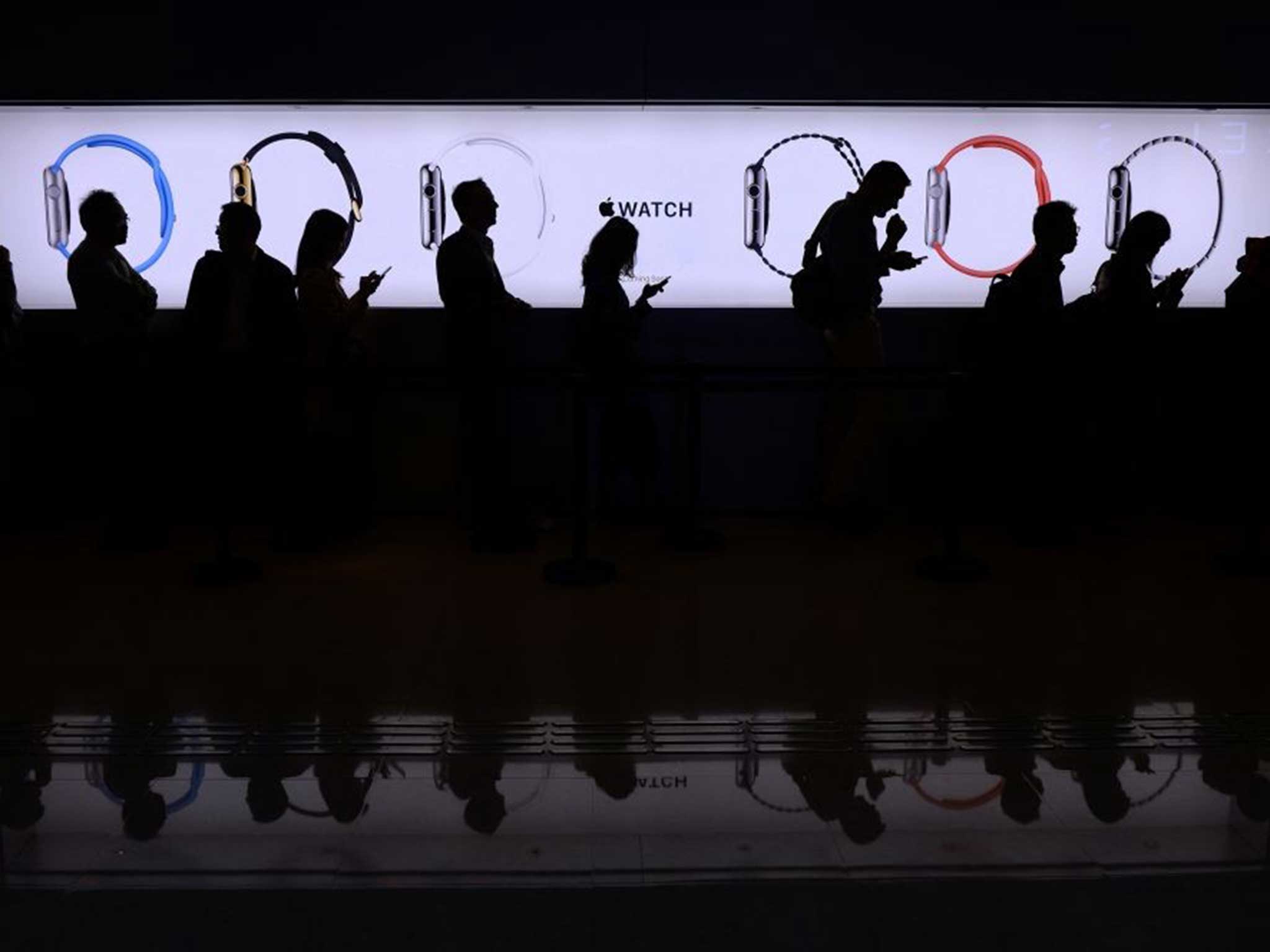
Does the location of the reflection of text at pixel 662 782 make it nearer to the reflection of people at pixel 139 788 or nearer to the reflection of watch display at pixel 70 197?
the reflection of people at pixel 139 788

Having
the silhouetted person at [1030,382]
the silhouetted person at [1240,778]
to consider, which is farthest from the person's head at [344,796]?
the silhouetted person at [1030,382]

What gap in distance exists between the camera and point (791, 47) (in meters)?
6.39

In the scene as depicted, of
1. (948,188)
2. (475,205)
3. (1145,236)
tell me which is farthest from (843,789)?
(948,188)

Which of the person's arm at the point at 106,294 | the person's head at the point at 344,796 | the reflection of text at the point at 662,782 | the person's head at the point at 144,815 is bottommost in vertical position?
Result: the reflection of text at the point at 662,782

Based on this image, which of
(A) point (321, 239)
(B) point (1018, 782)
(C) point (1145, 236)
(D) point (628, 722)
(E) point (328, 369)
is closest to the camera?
(B) point (1018, 782)

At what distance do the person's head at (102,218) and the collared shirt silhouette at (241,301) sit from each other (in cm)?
50

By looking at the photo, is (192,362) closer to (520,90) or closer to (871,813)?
(520,90)

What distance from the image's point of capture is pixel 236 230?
5.50m

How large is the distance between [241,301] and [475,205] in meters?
1.16

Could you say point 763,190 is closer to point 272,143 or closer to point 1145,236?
point 1145,236

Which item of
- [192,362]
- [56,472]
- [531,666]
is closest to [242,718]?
[531,666]

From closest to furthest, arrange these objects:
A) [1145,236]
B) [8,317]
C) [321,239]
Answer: [321,239] < [1145,236] < [8,317]

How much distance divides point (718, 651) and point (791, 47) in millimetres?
3638

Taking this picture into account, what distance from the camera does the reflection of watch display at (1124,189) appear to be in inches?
261
